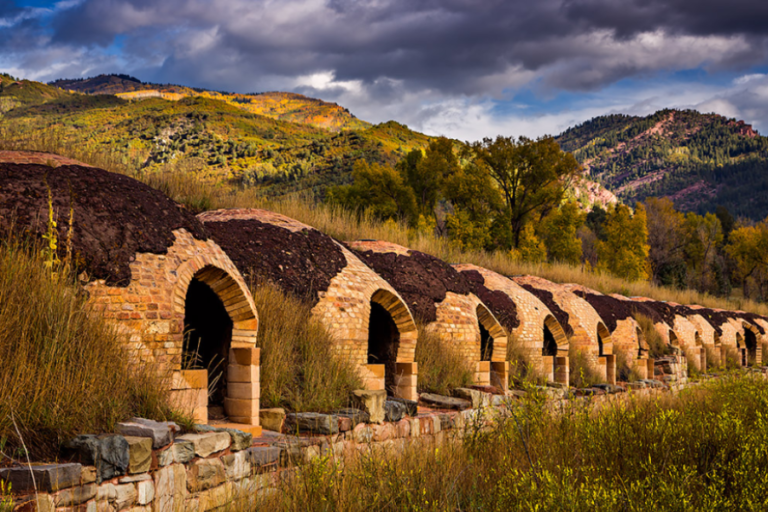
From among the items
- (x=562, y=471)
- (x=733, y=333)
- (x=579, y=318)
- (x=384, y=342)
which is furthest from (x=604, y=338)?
(x=733, y=333)

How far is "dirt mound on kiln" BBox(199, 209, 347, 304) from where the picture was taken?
8.68 metres

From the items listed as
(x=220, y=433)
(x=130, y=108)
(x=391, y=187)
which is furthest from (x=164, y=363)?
(x=130, y=108)

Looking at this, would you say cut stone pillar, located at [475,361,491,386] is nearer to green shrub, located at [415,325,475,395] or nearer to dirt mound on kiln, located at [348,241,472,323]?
green shrub, located at [415,325,475,395]

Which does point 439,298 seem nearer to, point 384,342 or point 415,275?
point 415,275

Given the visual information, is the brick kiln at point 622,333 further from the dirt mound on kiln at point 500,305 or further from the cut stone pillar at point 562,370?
the dirt mound on kiln at point 500,305

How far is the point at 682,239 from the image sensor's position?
52125 millimetres

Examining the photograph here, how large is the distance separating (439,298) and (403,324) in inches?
62.2

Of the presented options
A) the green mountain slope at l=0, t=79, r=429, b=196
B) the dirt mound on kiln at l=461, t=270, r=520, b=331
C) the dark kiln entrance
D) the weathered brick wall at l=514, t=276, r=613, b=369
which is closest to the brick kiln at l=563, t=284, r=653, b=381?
the weathered brick wall at l=514, t=276, r=613, b=369

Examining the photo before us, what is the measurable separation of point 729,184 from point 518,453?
147 m

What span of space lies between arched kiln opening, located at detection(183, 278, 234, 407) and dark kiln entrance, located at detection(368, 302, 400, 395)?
2753mm

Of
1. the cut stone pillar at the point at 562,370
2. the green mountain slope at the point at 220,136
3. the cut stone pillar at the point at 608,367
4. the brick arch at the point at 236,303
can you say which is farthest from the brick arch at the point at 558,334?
the green mountain slope at the point at 220,136

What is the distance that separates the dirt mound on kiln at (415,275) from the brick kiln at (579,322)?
4436 millimetres

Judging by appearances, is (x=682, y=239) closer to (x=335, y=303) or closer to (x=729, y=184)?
(x=335, y=303)

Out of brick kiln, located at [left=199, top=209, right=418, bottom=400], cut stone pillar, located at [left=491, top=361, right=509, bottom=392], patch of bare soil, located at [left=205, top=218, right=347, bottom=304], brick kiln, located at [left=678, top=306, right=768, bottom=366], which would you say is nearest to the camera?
patch of bare soil, located at [left=205, top=218, right=347, bottom=304]
